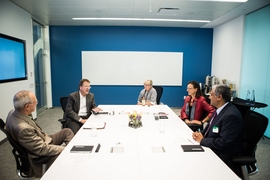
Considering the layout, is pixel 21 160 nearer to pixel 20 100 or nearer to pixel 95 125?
pixel 20 100

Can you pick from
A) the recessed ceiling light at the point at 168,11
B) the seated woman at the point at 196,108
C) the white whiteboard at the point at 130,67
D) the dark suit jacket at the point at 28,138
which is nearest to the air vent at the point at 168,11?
the recessed ceiling light at the point at 168,11

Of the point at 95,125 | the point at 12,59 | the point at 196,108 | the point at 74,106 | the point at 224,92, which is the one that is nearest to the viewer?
the point at 224,92

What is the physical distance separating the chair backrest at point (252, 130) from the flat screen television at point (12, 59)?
4.01 meters

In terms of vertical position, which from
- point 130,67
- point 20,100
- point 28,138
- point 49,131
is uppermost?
point 130,67

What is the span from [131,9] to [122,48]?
2025mm

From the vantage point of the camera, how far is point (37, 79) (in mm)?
5766

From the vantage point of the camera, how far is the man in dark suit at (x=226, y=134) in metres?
1.78

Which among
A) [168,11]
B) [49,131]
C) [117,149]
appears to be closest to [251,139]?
[117,149]

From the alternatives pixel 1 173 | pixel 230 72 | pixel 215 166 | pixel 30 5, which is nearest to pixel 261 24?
pixel 230 72

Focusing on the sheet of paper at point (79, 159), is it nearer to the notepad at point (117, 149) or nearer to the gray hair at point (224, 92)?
the notepad at point (117, 149)

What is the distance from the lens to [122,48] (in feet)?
20.5

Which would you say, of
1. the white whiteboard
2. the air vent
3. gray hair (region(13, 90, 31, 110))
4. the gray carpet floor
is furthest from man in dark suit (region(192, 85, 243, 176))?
the white whiteboard

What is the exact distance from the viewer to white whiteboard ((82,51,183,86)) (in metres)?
6.26

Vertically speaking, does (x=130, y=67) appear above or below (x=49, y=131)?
above
